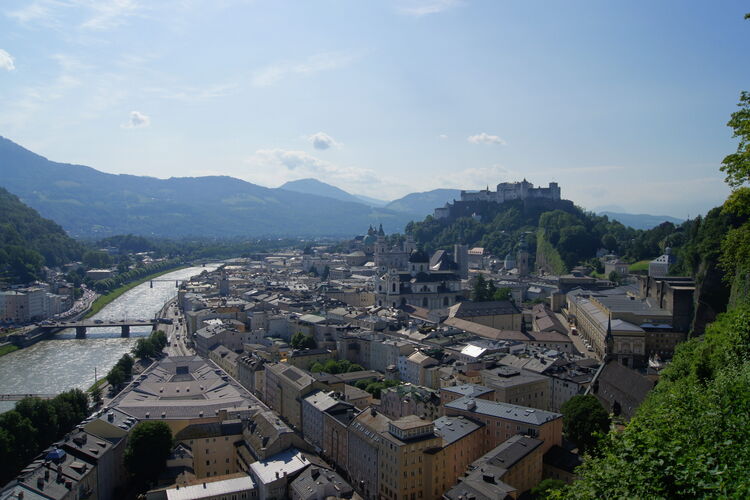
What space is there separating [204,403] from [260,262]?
7267cm

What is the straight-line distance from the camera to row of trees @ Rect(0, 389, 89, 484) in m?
19.6

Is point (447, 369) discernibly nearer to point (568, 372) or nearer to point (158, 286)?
point (568, 372)

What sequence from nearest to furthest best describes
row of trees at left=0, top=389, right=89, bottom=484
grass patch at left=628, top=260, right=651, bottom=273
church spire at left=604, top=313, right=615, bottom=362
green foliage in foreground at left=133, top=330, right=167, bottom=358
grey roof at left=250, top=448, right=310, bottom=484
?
grey roof at left=250, top=448, right=310, bottom=484 < row of trees at left=0, top=389, right=89, bottom=484 < church spire at left=604, top=313, right=615, bottom=362 < green foliage in foreground at left=133, top=330, right=167, bottom=358 < grass patch at left=628, top=260, right=651, bottom=273

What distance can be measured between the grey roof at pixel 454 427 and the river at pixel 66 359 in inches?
732

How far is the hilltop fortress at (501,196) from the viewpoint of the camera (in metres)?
76.9

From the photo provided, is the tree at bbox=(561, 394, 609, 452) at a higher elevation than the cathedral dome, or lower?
lower

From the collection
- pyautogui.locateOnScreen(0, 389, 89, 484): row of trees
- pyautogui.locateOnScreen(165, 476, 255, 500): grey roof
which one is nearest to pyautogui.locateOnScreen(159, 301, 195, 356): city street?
pyautogui.locateOnScreen(0, 389, 89, 484): row of trees

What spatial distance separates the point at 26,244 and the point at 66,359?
4715 centimetres

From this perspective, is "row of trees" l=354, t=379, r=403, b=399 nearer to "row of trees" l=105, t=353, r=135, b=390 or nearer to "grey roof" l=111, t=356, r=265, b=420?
"grey roof" l=111, t=356, r=265, b=420

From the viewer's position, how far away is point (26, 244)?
255ft

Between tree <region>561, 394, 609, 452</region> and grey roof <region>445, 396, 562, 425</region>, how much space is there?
27.3 inches

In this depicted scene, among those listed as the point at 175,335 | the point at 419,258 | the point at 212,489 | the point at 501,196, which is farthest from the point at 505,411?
the point at 501,196

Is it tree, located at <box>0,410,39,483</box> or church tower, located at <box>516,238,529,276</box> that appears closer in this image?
tree, located at <box>0,410,39,483</box>

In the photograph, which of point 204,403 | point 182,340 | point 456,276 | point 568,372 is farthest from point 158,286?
point 568,372
